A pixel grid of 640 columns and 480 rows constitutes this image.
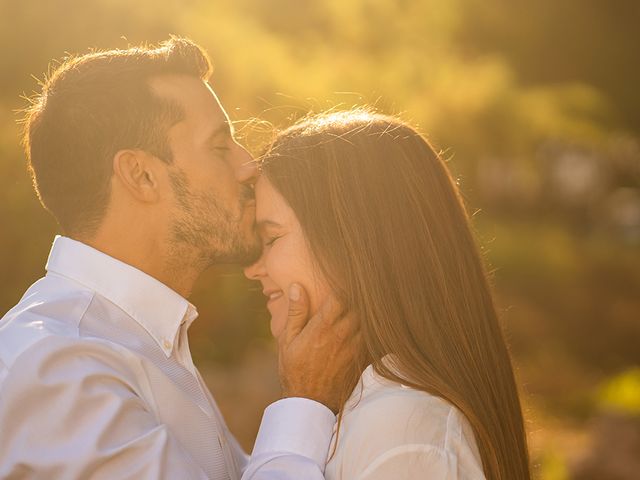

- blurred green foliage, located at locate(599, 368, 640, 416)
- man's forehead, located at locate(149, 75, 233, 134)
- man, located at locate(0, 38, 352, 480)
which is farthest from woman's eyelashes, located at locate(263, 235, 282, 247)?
blurred green foliage, located at locate(599, 368, 640, 416)

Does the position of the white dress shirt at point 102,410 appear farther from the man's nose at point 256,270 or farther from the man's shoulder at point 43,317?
the man's nose at point 256,270

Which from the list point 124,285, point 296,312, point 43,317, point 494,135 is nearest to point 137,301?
point 124,285

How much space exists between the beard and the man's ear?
6 centimetres

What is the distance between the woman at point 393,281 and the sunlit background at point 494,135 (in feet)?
1.56

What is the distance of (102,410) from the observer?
226 cm

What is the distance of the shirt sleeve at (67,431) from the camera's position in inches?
87.7

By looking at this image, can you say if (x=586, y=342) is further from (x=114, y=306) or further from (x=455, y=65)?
(x=114, y=306)

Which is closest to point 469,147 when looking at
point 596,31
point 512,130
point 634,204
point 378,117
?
point 512,130

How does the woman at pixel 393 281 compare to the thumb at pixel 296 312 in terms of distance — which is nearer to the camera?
the woman at pixel 393 281

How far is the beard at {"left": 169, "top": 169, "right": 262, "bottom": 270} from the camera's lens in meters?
2.99

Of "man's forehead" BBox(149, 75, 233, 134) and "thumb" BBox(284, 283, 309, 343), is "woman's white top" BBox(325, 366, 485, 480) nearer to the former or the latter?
"thumb" BBox(284, 283, 309, 343)

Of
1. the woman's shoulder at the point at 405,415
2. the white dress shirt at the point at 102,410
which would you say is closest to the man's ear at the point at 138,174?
the white dress shirt at the point at 102,410

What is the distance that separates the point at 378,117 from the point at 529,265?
1130 cm

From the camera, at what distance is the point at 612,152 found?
17.9 metres
